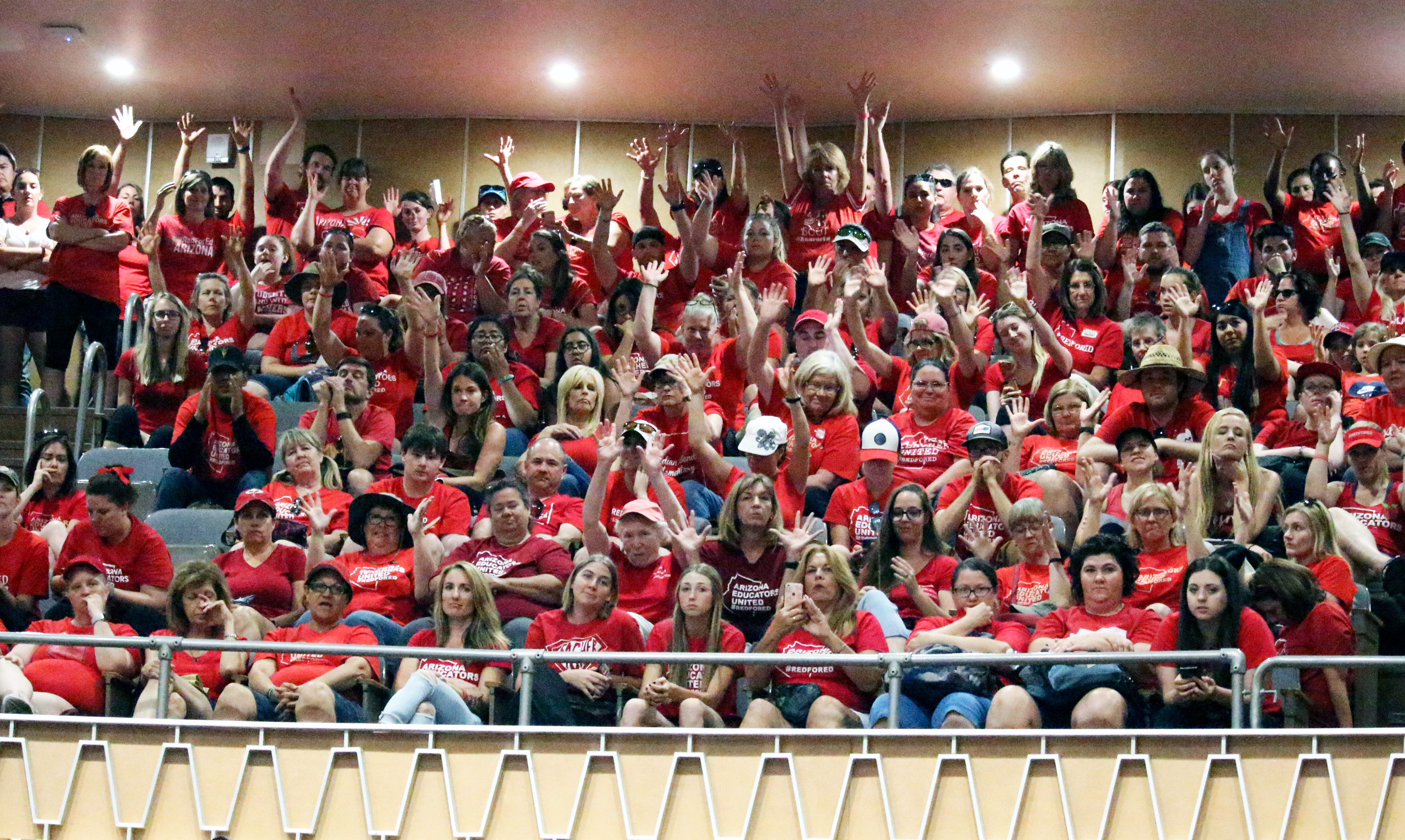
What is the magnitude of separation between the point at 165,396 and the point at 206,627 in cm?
270

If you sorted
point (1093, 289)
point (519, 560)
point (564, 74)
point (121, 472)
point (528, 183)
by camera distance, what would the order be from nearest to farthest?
point (519, 560), point (121, 472), point (1093, 289), point (528, 183), point (564, 74)

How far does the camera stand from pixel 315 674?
6848mm

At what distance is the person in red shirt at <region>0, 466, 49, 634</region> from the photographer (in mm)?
7637

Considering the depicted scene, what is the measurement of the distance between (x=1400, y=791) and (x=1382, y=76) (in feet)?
20.9

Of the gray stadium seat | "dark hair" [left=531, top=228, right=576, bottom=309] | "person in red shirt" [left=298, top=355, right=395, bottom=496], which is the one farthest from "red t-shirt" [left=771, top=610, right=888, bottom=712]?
"dark hair" [left=531, top=228, right=576, bottom=309]

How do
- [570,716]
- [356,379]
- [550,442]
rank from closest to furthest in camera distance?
[570,716], [550,442], [356,379]

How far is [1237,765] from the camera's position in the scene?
6.12 meters

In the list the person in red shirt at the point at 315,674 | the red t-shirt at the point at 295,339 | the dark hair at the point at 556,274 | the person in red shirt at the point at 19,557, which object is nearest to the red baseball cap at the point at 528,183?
the dark hair at the point at 556,274

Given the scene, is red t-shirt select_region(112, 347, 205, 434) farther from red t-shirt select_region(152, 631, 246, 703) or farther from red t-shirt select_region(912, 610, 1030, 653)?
red t-shirt select_region(912, 610, 1030, 653)

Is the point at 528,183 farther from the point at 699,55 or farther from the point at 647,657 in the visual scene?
the point at 647,657

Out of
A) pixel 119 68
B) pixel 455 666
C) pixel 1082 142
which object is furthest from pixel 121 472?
pixel 1082 142

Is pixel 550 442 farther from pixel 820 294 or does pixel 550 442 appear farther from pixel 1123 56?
pixel 1123 56

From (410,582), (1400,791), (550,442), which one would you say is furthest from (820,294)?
(1400,791)

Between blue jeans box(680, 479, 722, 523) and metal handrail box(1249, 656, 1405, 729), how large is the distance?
2.55 m
